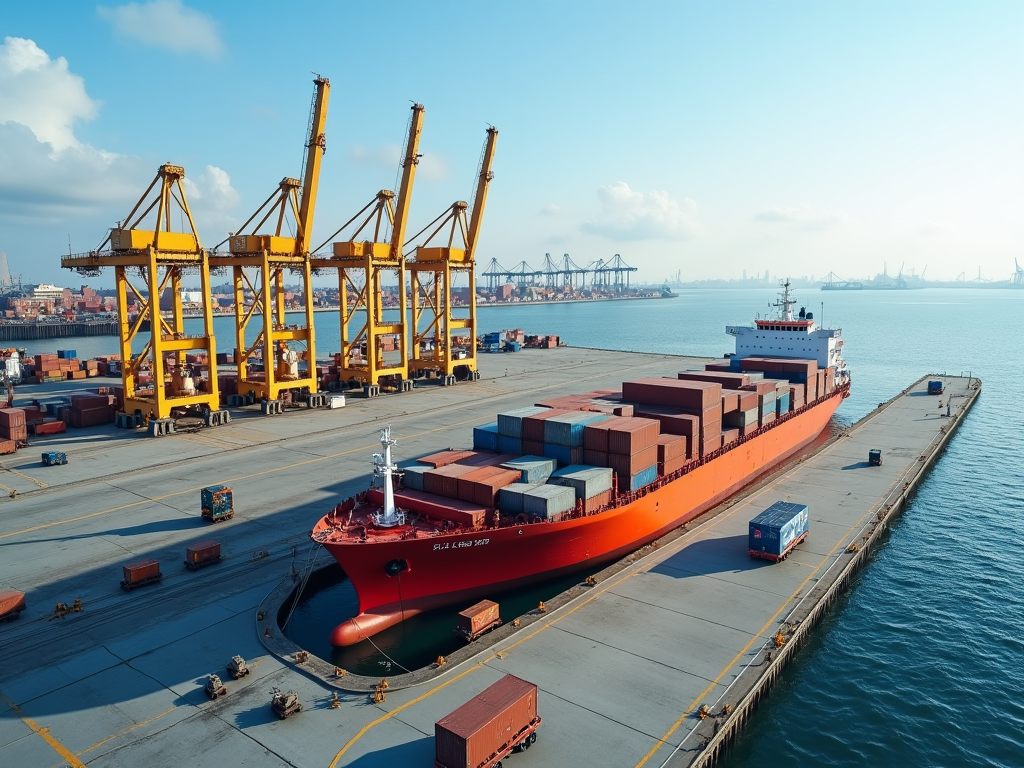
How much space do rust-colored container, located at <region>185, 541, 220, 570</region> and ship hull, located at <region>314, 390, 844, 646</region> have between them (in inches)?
239

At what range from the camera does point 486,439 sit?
33.0 metres

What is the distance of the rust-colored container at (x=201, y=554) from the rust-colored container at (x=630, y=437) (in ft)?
56.9

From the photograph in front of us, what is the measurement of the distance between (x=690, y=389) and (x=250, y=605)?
2401 centimetres

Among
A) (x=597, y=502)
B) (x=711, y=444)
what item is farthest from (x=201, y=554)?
(x=711, y=444)

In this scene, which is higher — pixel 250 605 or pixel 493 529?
pixel 493 529

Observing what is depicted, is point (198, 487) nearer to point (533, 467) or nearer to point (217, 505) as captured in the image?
point (217, 505)

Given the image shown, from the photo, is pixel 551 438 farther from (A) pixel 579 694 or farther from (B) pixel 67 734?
(B) pixel 67 734

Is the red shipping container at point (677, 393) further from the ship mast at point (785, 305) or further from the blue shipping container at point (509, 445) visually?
the ship mast at point (785, 305)

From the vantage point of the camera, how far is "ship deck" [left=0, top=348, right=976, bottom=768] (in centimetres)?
1692

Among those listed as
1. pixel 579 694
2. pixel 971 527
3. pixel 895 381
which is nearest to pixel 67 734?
pixel 579 694

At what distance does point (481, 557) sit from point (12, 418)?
4241 cm

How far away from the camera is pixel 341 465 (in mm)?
42406

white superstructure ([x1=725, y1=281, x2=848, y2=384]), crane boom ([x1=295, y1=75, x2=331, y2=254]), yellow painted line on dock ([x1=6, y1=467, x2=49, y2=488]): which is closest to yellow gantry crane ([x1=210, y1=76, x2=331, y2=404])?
crane boom ([x1=295, y1=75, x2=331, y2=254])

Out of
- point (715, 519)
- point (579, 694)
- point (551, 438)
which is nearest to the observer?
point (579, 694)
